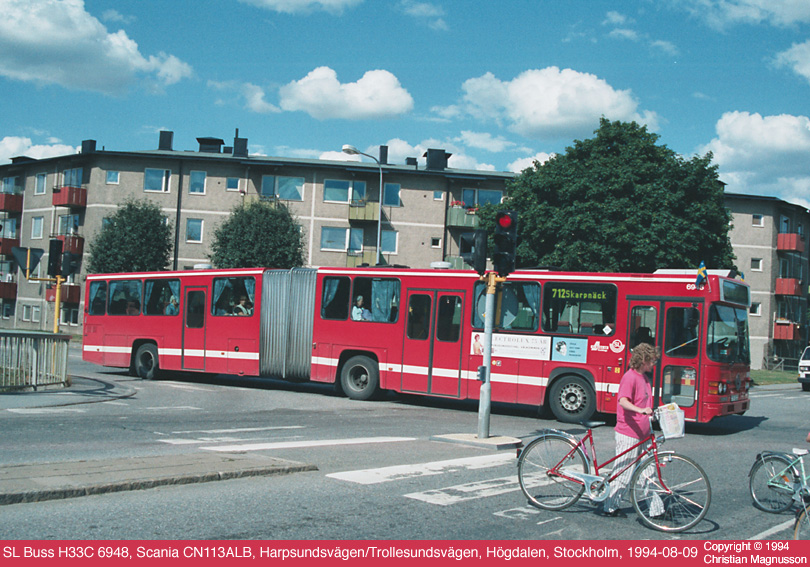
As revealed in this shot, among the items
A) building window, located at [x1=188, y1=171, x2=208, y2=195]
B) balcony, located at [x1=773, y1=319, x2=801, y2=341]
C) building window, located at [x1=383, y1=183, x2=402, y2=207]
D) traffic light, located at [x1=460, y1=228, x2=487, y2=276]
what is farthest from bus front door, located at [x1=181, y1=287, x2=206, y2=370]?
balcony, located at [x1=773, y1=319, x2=801, y2=341]

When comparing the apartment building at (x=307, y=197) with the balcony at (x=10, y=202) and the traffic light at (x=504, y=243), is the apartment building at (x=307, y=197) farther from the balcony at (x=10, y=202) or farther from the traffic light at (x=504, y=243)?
the traffic light at (x=504, y=243)

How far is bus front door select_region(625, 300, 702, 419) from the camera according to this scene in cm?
1370

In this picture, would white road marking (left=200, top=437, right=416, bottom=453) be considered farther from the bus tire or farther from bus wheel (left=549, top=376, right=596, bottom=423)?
the bus tire

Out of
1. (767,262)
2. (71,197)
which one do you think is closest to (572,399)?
(71,197)

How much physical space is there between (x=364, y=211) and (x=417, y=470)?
42282 millimetres

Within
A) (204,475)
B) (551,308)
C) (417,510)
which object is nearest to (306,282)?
(551,308)

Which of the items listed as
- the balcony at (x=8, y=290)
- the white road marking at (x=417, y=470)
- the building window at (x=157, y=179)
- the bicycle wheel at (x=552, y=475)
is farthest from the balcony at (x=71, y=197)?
the bicycle wheel at (x=552, y=475)

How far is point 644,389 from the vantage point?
6805 millimetres

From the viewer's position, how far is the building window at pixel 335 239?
5128cm

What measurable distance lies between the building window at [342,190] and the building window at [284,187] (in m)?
1.67

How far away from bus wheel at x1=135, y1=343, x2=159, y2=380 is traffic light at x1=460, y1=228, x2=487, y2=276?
13293 millimetres

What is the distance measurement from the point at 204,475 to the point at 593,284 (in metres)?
9.42

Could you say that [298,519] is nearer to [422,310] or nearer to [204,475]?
[204,475]

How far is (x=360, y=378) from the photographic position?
18125 mm
